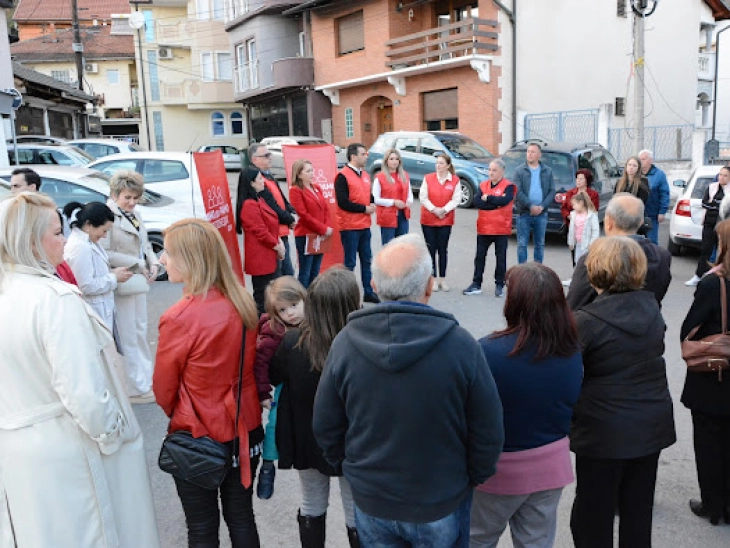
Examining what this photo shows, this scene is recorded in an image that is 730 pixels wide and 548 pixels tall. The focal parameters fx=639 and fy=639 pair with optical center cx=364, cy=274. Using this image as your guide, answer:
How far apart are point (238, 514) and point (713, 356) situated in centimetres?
245

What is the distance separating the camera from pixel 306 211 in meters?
7.23

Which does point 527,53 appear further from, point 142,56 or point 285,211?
point 142,56

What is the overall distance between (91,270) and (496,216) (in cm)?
525

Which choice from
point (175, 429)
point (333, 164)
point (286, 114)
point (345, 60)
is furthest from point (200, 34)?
point (175, 429)

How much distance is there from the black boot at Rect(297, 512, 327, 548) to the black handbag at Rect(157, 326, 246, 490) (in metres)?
0.51

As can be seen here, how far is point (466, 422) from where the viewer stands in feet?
7.20

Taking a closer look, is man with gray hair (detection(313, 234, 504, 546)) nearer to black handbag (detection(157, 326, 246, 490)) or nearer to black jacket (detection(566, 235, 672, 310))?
black handbag (detection(157, 326, 246, 490))

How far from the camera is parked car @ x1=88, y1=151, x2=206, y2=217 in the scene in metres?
10.2

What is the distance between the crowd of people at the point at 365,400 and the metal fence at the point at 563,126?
698 inches

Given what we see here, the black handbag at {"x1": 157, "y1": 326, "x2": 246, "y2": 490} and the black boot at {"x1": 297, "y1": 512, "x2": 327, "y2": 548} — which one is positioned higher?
the black handbag at {"x1": 157, "y1": 326, "x2": 246, "y2": 490}

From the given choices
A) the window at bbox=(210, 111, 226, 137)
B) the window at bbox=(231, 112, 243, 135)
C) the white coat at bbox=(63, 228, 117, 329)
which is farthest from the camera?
the window at bbox=(231, 112, 243, 135)

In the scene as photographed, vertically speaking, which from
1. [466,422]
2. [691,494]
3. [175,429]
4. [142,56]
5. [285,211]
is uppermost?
[142,56]

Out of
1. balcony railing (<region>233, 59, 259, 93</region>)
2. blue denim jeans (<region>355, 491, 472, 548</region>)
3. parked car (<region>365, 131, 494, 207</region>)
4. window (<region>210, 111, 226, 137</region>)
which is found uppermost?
balcony railing (<region>233, 59, 259, 93</region>)

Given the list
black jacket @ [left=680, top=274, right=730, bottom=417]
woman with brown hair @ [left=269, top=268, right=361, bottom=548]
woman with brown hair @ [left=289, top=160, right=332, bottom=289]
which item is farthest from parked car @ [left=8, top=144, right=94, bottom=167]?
black jacket @ [left=680, top=274, right=730, bottom=417]
